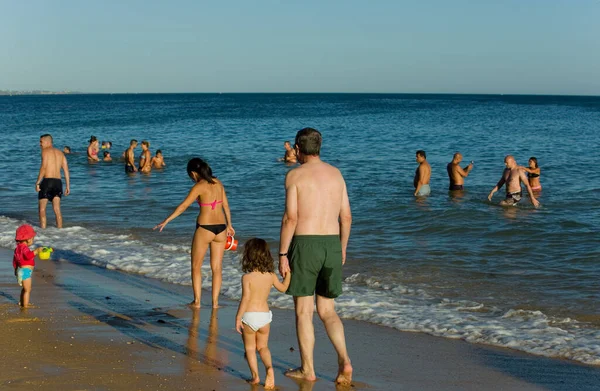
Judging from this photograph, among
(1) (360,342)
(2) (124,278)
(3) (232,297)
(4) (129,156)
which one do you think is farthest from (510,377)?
(4) (129,156)

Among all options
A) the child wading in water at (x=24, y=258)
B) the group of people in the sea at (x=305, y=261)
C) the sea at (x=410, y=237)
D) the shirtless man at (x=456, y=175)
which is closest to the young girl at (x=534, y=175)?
the sea at (x=410, y=237)

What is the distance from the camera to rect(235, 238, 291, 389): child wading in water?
4.90 meters

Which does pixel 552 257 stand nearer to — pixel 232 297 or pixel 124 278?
pixel 232 297

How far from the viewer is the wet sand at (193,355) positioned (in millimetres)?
5074

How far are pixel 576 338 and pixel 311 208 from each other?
10.7ft

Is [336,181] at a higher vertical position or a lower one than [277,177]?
higher

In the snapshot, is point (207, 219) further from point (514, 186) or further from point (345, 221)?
point (514, 186)

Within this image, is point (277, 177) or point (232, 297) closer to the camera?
point (232, 297)

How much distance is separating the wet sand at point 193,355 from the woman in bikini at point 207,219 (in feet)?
1.35

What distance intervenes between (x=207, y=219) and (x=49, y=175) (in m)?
5.93

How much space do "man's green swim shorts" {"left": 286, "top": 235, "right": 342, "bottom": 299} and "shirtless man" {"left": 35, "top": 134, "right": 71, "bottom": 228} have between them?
317 inches

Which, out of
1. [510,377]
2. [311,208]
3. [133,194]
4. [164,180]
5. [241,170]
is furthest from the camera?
[241,170]

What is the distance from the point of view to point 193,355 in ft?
18.5

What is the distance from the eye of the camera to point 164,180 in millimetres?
20500
